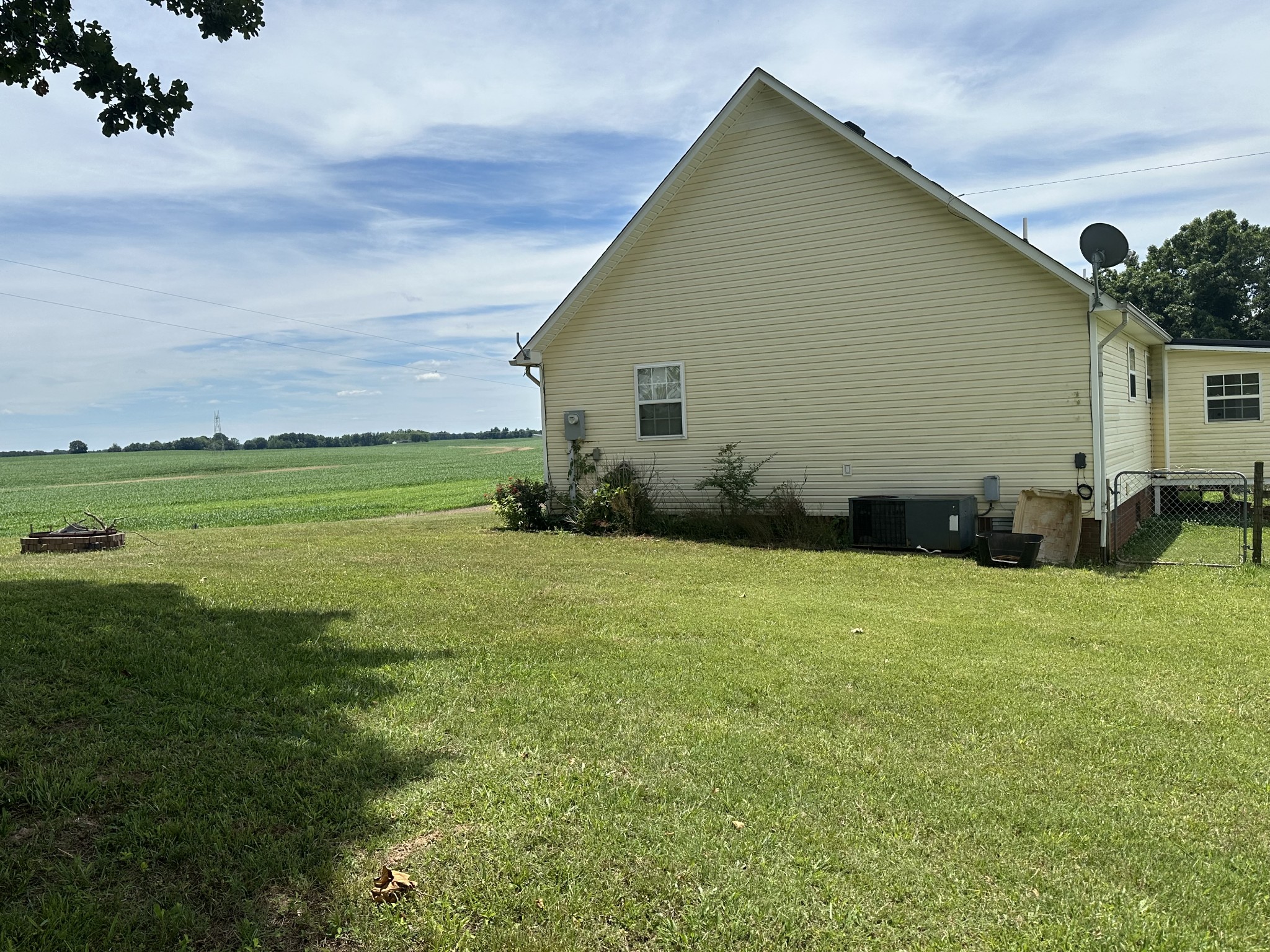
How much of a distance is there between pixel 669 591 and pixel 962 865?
19.9 ft

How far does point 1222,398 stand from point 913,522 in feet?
30.8

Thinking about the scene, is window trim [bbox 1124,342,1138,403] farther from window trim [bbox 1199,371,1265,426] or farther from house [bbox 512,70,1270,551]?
window trim [bbox 1199,371,1265,426]

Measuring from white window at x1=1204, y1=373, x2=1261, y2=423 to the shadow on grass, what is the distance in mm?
17864

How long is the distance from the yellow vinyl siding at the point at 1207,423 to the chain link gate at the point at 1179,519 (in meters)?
0.62

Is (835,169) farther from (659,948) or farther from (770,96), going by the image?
(659,948)

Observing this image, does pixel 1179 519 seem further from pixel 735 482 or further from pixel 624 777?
pixel 624 777

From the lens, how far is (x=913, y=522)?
12664mm

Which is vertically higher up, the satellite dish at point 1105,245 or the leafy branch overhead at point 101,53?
the leafy branch overhead at point 101,53

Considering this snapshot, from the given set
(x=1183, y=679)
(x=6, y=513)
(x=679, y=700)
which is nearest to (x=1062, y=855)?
(x=679, y=700)

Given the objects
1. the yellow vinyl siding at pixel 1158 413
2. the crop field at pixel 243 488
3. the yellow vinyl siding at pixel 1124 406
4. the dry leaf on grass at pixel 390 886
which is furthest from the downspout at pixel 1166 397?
the crop field at pixel 243 488

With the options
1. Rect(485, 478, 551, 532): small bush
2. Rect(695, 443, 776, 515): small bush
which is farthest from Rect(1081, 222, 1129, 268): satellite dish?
Rect(485, 478, 551, 532): small bush

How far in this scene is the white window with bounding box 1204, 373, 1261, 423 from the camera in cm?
1680

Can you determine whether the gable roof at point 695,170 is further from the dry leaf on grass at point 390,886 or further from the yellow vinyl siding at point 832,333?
the dry leaf on grass at point 390,886

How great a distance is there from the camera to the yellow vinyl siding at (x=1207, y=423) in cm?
1670
